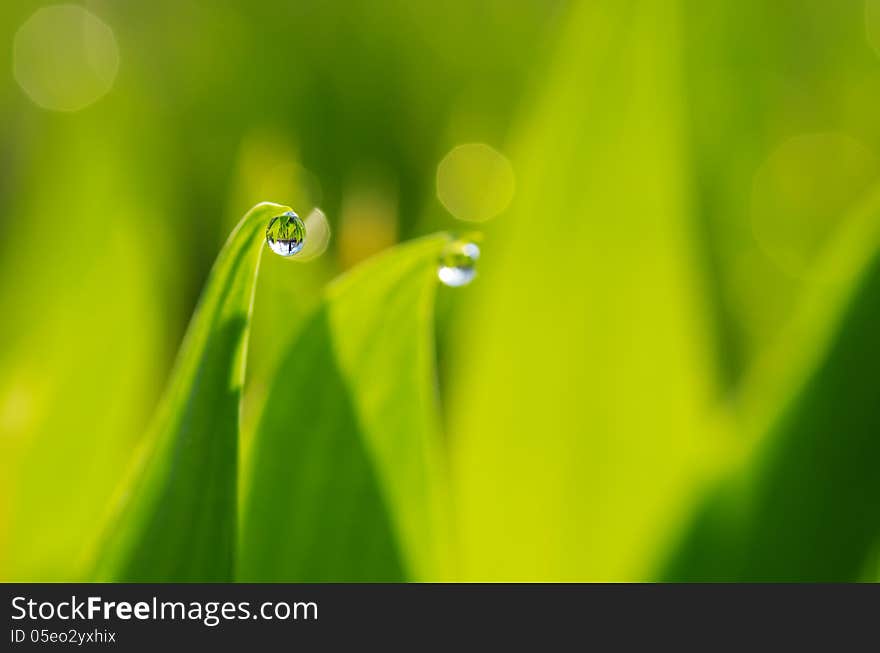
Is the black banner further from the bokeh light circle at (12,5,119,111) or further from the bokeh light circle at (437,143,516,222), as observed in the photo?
the bokeh light circle at (12,5,119,111)

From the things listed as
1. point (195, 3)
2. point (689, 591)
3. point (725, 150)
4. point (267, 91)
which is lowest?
point (689, 591)

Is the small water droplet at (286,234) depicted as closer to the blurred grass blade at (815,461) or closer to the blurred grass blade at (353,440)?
the blurred grass blade at (353,440)

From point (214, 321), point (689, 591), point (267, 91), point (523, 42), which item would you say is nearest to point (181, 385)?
point (214, 321)

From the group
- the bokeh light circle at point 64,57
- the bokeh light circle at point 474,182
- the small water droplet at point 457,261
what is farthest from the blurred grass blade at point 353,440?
the bokeh light circle at point 64,57

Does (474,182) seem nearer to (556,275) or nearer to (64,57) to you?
(556,275)

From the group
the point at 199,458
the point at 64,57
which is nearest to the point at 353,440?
the point at 199,458

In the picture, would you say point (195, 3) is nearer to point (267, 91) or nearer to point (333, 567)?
point (267, 91)

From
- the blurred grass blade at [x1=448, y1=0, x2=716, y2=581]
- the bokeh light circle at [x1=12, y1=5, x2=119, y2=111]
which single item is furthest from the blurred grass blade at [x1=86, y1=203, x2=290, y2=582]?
the bokeh light circle at [x1=12, y1=5, x2=119, y2=111]
